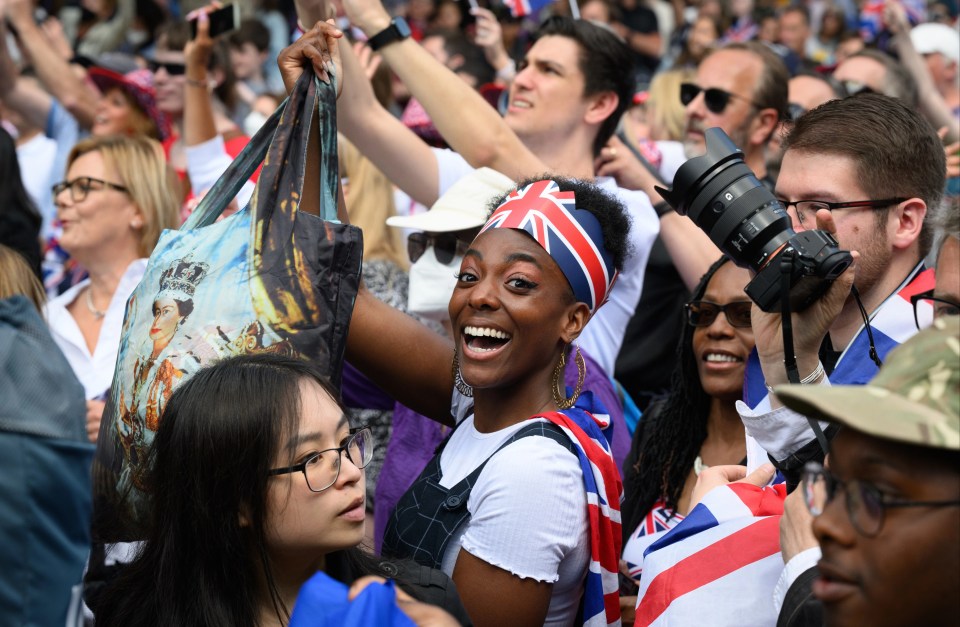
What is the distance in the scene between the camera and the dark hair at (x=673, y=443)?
3.18 m

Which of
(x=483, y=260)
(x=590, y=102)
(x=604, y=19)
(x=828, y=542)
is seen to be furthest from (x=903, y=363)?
(x=604, y=19)

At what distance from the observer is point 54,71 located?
676 cm

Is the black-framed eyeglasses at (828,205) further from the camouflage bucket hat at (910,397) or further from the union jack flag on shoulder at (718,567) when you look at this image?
the camouflage bucket hat at (910,397)

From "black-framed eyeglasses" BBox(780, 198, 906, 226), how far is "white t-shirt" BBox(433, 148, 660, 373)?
87 cm

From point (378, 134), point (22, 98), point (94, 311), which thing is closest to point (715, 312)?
point (378, 134)

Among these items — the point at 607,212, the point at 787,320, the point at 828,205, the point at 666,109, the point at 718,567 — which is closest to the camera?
the point at 718,567

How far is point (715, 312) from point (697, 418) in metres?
0.31

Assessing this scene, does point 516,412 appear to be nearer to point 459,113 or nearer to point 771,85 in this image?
point 459,113

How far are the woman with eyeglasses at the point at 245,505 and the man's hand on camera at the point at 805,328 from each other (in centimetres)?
82

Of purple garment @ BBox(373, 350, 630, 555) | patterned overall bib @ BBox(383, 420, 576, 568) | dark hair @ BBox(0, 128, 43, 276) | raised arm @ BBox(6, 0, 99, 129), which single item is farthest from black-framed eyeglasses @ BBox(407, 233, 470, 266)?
raised arm @ BBox(6, 0, 99, 129)

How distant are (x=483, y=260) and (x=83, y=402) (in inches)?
40.0

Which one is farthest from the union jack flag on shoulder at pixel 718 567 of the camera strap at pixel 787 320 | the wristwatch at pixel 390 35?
the wristwatch at pixel 390 35

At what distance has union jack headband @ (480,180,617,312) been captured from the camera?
271cm

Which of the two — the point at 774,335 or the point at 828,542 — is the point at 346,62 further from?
the point at 828,542
